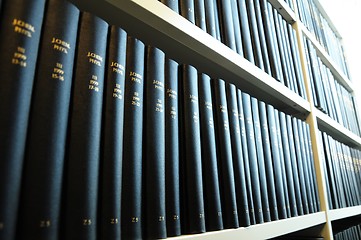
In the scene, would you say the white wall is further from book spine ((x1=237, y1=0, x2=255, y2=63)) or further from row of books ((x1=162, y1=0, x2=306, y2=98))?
book spine ((x1=237, y1=0, x2=255, y2=63))

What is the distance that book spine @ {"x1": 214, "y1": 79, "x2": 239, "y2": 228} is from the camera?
494 mm

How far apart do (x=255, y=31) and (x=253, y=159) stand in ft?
1.31

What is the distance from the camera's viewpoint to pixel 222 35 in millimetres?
656

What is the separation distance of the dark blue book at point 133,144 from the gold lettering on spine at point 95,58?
2.0 inches

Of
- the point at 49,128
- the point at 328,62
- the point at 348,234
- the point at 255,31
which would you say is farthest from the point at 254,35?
A: the point at 348,234

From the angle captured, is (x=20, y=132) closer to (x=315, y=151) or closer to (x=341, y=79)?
(x=315, y=151)

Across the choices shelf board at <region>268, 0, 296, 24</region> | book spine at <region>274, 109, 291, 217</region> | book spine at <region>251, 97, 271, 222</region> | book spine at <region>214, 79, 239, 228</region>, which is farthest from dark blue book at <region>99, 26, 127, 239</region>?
shelf board at <region>268, 0, 296, 24</region>

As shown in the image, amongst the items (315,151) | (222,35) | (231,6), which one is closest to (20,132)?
(222,35)

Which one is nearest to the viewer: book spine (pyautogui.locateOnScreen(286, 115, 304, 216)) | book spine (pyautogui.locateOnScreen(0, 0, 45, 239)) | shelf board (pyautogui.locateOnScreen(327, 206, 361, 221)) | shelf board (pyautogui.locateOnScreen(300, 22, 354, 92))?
book spine (pyautogui.locateOnScreen(0, 0, 45, 239))

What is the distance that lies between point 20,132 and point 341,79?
175cm

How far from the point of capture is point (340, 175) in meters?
1.03

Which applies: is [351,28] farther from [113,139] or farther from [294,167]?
[113,139]

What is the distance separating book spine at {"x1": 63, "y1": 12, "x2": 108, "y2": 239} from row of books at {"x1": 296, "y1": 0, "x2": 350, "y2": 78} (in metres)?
1.07

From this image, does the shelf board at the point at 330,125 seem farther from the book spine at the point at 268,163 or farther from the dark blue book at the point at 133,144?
the dark blue book at the point at 133,144
